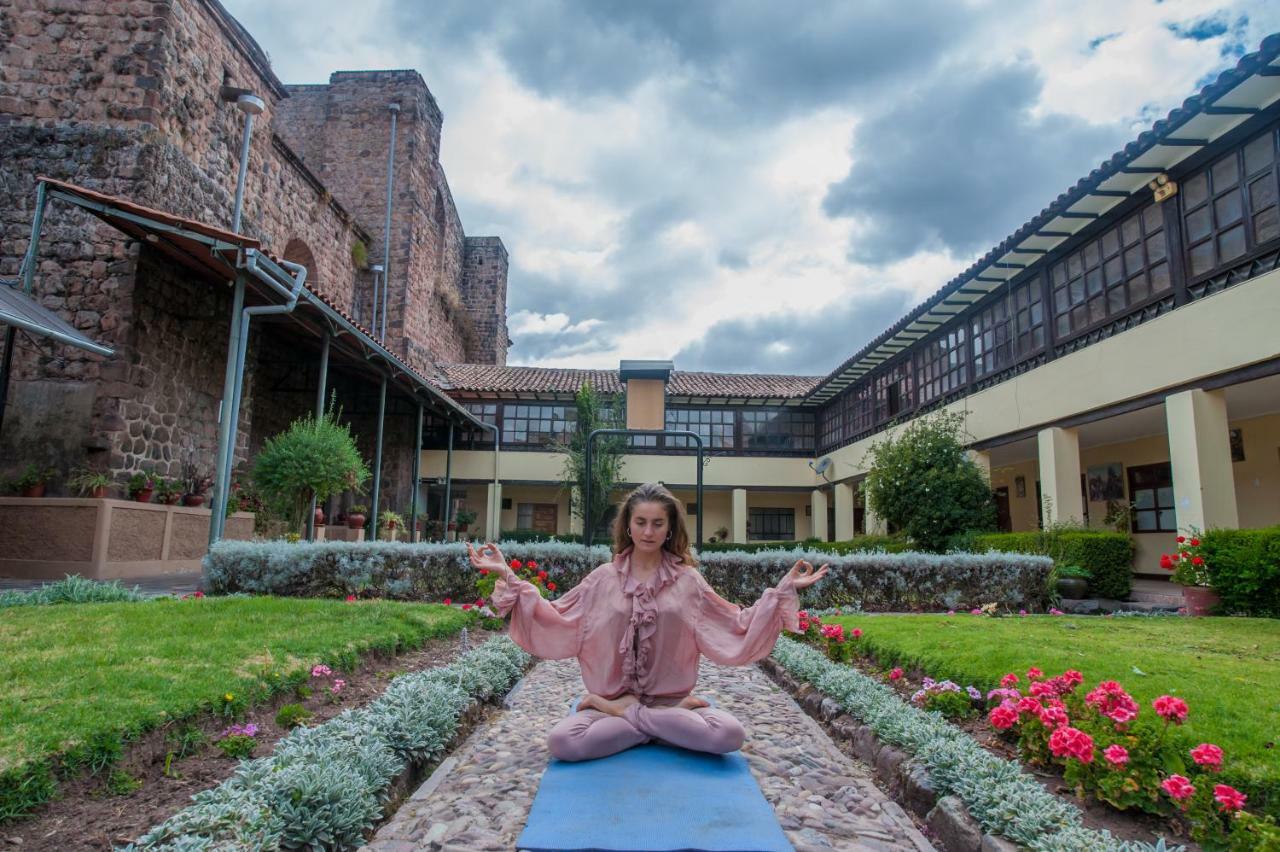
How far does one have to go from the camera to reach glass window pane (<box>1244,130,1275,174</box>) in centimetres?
772

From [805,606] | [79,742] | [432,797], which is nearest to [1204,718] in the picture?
[432,797]

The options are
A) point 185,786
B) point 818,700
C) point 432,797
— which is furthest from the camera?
point 818,700

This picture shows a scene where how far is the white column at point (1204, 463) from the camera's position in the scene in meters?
8.38

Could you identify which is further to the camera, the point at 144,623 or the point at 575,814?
the point at 144,623

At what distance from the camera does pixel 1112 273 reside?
10.4 meters

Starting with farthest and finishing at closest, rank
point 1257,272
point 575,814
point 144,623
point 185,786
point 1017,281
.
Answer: point 1017,281
point 1257,272
point 144,623
point 185,786
point 575,814

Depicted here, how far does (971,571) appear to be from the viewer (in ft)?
28.2

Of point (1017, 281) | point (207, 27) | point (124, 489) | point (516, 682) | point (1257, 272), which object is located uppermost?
point (207, 27)

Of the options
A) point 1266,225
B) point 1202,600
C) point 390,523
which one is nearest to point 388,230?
point 390,523

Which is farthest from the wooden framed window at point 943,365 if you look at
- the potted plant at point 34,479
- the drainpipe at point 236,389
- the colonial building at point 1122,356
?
the potted plant at point 34,479

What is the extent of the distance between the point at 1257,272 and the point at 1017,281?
5.03m

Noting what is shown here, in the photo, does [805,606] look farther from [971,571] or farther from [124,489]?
[124,489]

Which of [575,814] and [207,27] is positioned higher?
[207,27]

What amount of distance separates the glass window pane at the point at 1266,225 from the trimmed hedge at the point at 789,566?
4098 mm
